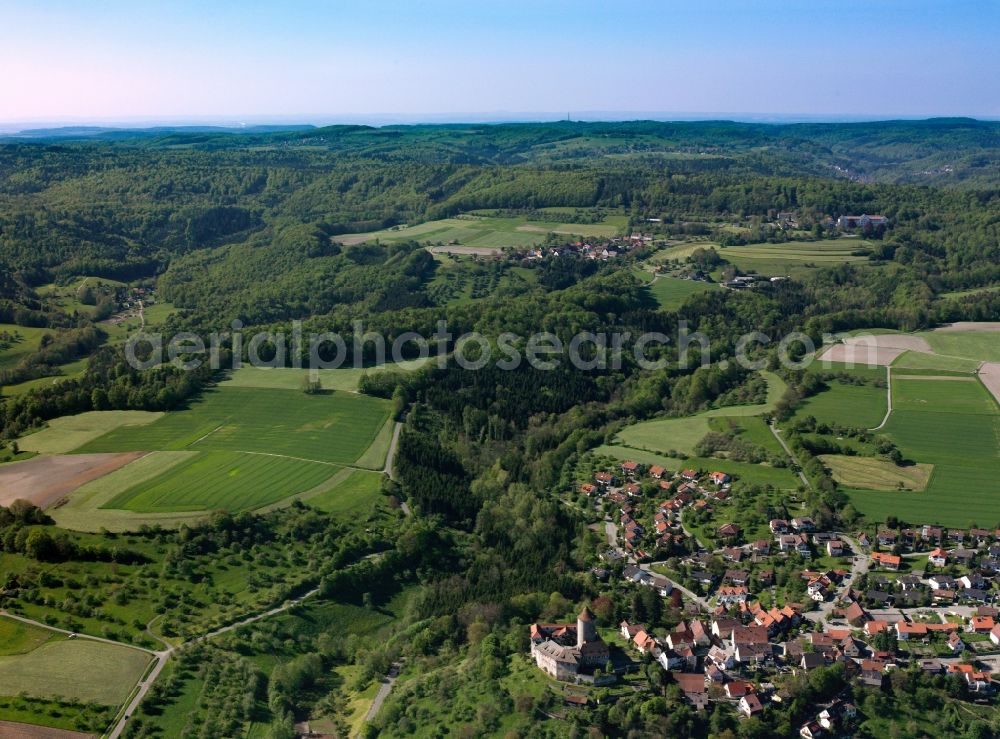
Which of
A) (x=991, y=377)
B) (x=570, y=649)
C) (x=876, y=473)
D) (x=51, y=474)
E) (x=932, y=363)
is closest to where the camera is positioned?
(x=570, y=649)

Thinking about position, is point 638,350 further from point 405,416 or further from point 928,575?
point 928,575

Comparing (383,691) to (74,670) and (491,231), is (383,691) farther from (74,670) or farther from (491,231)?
(491,231)

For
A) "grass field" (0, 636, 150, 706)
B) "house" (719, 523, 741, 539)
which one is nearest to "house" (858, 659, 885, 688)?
"house" (719, 523, 741, 539)

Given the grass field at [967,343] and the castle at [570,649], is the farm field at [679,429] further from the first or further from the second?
the castle at [570,649]

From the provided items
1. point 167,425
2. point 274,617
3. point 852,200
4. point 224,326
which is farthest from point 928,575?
point 852,200

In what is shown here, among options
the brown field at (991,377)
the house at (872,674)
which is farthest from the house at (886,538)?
the brown field at (991,377)

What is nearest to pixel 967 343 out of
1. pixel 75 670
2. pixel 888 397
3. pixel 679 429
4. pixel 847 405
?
pixel 888 397
